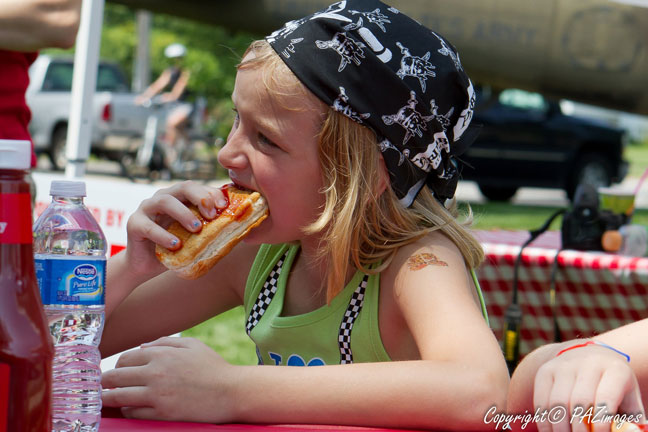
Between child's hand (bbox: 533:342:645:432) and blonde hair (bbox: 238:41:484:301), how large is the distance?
71 cm

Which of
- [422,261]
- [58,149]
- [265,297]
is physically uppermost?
[422,261]

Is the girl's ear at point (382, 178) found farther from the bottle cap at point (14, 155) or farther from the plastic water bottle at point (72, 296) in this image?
the bottle cap at point (14, 155)

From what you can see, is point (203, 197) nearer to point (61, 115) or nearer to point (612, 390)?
point (612, 390)

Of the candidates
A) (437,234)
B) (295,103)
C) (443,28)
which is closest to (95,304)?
(295,103)

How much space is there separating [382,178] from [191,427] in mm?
768

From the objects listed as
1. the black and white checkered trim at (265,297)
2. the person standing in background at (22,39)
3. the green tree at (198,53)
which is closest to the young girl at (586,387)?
the black and white checkered trim at (265,297)

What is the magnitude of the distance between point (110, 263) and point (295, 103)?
2.00 feet

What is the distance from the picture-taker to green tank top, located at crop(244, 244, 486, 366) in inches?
77.8

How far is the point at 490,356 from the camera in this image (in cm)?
159

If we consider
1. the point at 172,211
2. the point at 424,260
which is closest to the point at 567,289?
the point at 424,260

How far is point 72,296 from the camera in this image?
140 centimetres

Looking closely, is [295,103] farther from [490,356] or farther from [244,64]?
[490,356]

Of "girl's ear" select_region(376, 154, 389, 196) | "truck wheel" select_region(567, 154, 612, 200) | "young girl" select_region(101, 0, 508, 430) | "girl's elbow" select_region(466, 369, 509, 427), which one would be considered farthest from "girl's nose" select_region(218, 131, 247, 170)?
"truck wheel" select_region(567, 154, 612, 200)

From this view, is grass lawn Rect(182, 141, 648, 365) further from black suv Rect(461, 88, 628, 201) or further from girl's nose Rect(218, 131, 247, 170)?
girl's nose Rect(218, 131, 247, 170)
